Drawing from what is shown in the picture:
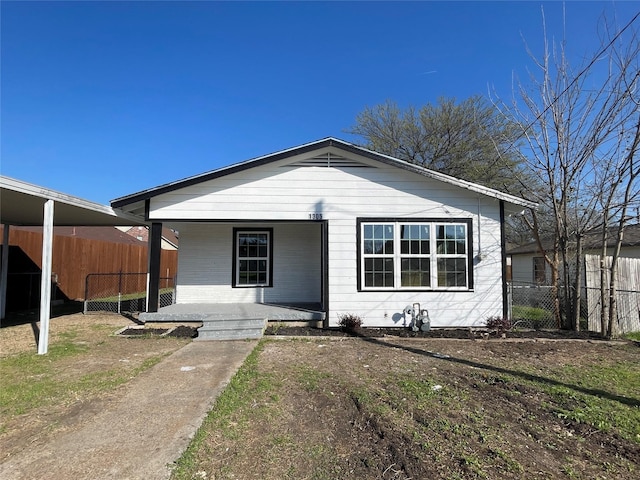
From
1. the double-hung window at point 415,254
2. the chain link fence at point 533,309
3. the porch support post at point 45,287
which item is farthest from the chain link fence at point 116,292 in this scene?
the chain link fence at point 533,309

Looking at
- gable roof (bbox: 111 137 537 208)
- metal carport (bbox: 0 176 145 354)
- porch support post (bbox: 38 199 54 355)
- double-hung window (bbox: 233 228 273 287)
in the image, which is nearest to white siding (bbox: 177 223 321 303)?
double-hung window (bbox: 233 228 273 287)

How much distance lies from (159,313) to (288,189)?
423 centimetres

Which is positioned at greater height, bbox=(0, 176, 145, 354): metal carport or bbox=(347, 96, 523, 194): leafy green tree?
bbox=(347, 96, 523, 194): leafy green tree

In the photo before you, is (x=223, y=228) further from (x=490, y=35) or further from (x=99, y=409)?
(x=490, y=35)

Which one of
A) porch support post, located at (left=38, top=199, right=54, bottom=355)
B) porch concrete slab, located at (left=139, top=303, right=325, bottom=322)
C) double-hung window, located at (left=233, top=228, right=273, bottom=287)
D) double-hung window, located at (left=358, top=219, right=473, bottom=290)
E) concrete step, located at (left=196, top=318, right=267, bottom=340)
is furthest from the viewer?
double-hung window, located at (left=233, top=228, right=273, bottom=287)

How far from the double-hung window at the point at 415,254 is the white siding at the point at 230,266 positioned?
2.65 metres

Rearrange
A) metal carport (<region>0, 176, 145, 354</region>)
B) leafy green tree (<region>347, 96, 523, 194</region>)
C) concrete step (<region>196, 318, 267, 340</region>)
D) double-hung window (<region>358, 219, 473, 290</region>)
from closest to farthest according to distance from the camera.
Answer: metal carport (<region>0, 176, 145, 354</region>) → concrete step (<region>196, 318, 267, 340</region>) → double-hung window (<region>358, 219, 473, 290</region>) → leafy green tree (<region>347, 96, 523, 194</region>)

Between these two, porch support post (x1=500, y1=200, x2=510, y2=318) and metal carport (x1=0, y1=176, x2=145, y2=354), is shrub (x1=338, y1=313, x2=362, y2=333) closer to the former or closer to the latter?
porch support post (x1=500, y1=200, x2=510, y2=318)

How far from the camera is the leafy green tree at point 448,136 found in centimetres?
1688

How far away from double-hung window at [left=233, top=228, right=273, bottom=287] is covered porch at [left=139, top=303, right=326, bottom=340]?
38.2 inches

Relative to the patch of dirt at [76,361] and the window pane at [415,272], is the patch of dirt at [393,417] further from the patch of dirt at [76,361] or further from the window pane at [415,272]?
the window pane at [415,272]

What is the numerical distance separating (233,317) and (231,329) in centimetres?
40

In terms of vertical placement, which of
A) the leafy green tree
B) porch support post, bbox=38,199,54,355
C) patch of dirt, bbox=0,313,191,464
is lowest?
patch of dirt, bbox=0,313,191,464

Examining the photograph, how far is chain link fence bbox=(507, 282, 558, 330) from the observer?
939 centimetres
